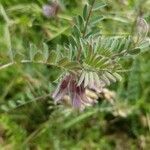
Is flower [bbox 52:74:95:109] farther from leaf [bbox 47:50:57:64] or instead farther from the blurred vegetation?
the blurred vegetation

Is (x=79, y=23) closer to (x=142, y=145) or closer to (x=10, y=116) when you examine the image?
(x=10, y=116)

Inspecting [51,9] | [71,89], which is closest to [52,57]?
[71,89]

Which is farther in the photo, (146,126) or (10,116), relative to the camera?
(146,126)

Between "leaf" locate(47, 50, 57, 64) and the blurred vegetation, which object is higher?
"leaf" locate(47, 50, 57, 64)

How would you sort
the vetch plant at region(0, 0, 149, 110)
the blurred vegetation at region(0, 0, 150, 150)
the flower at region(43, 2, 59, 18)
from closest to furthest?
the vetch plant at region(0, 0, 149, 110) → the flower at region(43, 2, 59, 18) → the blurred vegetation at region(0, 0, 150, 150)

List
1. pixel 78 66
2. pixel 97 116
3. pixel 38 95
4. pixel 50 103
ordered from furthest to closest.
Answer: pixel 97 116 → pixel 50 103 → pixel 38 95 → pixel 78 66

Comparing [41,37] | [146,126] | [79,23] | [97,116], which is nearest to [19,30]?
[41,37]

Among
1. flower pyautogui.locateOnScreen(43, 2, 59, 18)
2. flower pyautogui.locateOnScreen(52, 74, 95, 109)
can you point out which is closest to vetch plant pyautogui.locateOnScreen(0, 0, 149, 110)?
flower pyautogui.locateOnScreen(52, 74, 95, 109)
